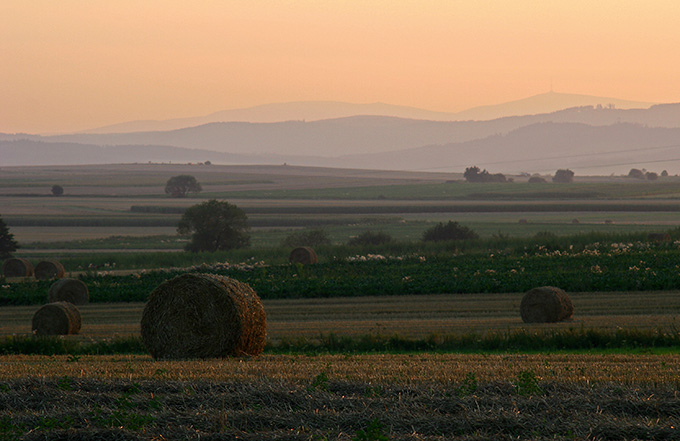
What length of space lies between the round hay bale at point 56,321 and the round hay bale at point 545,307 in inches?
509

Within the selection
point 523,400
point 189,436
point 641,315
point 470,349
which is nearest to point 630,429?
point 523,400

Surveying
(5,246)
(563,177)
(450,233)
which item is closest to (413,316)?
(450,233)

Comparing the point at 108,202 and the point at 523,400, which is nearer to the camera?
the point at 523,400

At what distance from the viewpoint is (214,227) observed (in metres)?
59.2

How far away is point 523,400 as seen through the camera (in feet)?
35.9

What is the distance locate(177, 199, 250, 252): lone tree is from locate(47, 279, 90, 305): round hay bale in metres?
25.7

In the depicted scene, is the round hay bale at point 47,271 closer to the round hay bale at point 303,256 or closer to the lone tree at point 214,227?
the round hay bale at point 303,256

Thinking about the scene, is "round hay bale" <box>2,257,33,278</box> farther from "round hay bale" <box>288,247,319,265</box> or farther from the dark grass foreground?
the dark grass foreground

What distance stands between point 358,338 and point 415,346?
149 cm

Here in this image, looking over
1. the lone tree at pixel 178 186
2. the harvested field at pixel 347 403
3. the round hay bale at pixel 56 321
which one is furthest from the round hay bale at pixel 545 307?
the lone tree at pixel 178 186

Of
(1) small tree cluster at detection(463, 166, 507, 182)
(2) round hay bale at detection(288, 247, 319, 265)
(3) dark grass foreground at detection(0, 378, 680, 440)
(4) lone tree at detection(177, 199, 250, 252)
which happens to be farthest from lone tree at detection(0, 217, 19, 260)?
(1) small tree cluster at detection(463, 166, 507, 182)

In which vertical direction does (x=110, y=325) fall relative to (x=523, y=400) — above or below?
below

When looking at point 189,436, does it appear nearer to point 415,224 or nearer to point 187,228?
point 187,228

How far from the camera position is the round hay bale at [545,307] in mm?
24375
